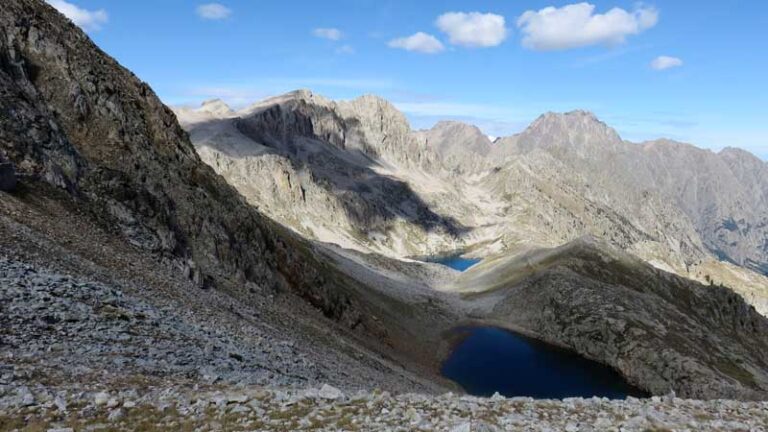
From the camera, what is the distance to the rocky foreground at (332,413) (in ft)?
47.6

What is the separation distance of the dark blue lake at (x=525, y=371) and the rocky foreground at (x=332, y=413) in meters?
55.1

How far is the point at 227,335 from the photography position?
1228 inches

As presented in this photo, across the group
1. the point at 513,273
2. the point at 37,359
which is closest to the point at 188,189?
the point at 37,359

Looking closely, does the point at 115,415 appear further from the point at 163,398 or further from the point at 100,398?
the point at 163,398

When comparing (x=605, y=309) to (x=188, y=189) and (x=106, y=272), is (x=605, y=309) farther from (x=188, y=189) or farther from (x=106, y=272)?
(x=106, y=272)

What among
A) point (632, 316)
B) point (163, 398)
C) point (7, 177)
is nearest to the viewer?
point (163, 398)

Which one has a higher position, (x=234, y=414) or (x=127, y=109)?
(x=127, y=109)

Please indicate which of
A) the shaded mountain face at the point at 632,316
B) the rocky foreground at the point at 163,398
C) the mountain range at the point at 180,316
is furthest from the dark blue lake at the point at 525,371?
the rocky foreground at the point at 163,398

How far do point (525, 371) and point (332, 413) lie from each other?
256ft

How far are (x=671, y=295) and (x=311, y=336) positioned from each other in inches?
3992

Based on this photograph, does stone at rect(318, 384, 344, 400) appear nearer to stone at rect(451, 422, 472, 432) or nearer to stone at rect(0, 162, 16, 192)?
stone at rect(451, 422, 472, 432)

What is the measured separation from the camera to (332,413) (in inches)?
655

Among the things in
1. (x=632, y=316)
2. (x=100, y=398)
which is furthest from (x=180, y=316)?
(x=632, y=316)

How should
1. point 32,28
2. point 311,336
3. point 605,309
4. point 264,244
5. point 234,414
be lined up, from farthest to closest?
1. point 605,309
2. point 264,244
3. point 32,28
4. point 311,336
5. point 234,414
